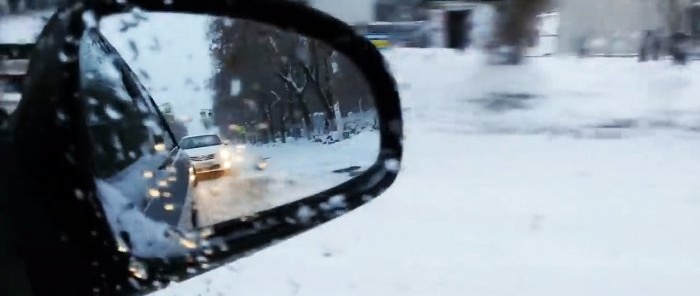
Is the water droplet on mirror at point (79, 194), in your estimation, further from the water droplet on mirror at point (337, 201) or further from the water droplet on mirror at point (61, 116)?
the water droplet on mirror at point (337, 201)

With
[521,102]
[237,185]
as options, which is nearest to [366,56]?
[237,185]

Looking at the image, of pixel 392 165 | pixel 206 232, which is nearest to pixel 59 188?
pixel 206 232

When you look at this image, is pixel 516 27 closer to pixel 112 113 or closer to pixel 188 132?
pixel 188 132

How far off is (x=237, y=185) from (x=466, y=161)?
21.4 ft

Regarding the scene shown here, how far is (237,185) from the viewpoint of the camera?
1.93 m

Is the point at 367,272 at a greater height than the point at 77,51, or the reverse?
the point at 77,51

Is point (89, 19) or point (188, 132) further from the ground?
point (89, 19)

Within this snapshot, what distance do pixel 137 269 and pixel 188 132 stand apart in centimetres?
76

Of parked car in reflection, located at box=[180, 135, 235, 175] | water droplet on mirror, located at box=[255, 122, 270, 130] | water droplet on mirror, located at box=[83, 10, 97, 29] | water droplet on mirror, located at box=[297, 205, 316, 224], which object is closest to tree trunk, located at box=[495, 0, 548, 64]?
water droplet on mirror, located at box=[255, 122, 270, 130]

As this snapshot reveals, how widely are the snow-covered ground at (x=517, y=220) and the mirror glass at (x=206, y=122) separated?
38.9 inches

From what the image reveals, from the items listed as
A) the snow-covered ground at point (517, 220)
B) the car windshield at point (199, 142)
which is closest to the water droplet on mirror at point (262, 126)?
the car windshield at point (199, 142)

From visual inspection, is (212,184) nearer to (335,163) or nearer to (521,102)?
(335,163)

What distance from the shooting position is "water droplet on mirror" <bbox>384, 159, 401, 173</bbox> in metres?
2.10

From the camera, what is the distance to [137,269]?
126 centimetres
